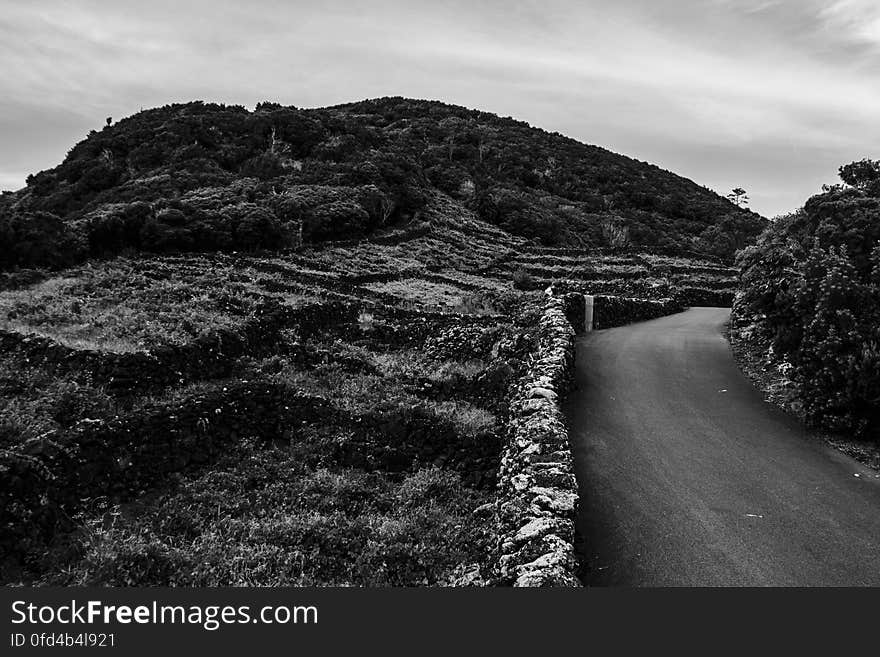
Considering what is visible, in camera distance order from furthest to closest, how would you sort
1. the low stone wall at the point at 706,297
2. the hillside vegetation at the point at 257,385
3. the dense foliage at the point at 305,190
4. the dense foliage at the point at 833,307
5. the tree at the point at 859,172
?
the low stone wall at the point at 706,297 < the dense foliage at the point at 305,190 < the tree at the point at 859,172 < the dense foliage at the point at 833,307 < the hillside vegetation at the point at 257,385

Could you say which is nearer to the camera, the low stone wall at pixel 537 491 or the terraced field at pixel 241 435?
the low stone wall at pixel 537 491

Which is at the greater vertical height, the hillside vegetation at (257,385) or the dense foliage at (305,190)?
the dense foliage at (305,190)

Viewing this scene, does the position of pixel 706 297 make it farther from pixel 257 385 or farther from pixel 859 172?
pixel 257 385

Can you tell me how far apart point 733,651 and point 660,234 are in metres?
75.3

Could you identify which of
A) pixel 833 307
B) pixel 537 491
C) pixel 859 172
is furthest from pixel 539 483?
pixel 859 172

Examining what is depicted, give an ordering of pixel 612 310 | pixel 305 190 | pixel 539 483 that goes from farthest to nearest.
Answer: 1. pixel 305 190
2. pixel 612 310
3. pixel 539 483

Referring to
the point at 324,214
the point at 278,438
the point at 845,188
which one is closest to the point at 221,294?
the point at 278,438

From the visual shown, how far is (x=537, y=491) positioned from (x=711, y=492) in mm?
3149

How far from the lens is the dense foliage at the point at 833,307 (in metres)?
11.7

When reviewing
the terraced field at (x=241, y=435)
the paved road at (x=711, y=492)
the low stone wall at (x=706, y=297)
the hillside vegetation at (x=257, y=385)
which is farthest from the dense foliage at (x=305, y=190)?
the paved road at (x=711, y=492)

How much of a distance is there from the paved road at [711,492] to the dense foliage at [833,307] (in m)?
0.99

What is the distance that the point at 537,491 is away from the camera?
28.7 ft

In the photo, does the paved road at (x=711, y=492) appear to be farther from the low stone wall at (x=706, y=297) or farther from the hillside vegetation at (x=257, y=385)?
the low stone wall at (x=706, y=297)

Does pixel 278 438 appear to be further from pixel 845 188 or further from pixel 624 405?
pixel 845 188
